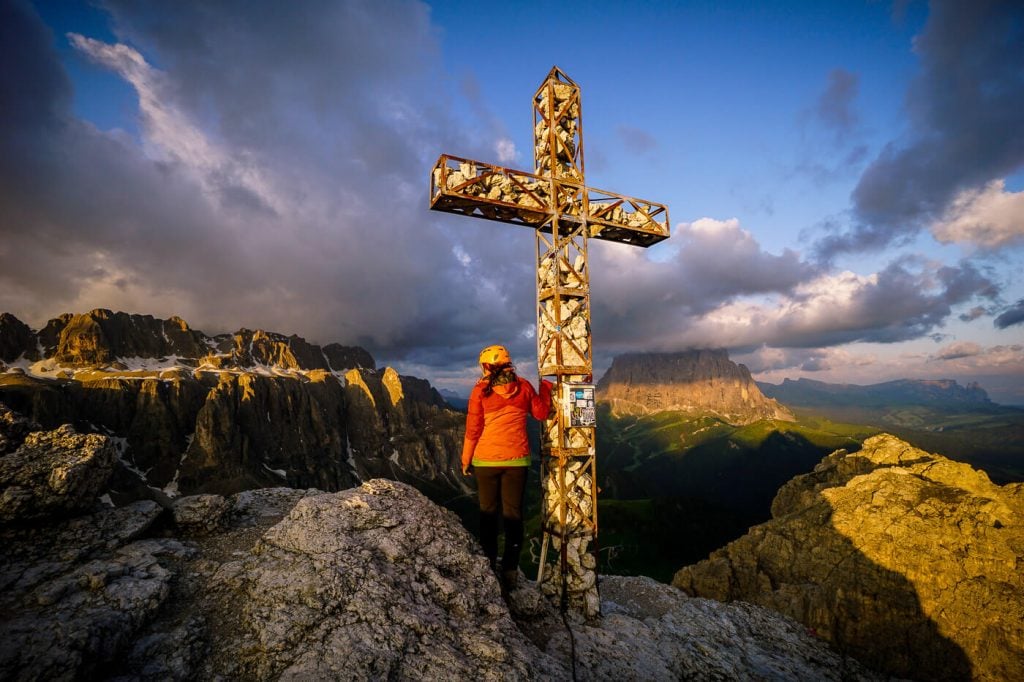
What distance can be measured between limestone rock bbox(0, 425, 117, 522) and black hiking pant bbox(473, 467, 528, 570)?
6.62 metres

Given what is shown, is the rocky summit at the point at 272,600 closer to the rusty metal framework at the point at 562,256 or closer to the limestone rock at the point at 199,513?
the limestone rock at the point at 199,513

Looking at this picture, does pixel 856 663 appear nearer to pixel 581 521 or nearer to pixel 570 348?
pixel 581 521

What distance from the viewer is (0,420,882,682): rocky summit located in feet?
17.7

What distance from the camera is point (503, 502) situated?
384 inches

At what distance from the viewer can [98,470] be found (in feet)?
25.3

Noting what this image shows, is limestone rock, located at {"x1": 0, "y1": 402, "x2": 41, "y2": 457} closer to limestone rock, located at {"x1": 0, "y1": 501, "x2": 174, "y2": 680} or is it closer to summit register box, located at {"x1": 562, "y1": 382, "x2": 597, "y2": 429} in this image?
limestone rock, located at {"x1": 0, "y1": 501, "x2": 174, "y2": 680}

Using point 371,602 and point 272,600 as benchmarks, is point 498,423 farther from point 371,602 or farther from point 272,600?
point 272,600

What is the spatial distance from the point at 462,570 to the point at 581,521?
4.24 metres

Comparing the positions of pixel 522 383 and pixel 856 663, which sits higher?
pixel 522 383

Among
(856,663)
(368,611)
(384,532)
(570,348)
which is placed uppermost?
(570,348)

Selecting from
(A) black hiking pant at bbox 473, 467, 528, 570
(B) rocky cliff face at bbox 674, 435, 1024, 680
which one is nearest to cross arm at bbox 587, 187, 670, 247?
(A) black hiking pant at bbox 473, 467, 528, 570

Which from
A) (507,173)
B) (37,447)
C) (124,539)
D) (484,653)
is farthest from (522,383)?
(37,447)

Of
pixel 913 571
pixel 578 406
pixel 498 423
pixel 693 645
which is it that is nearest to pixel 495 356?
pixel 498 423

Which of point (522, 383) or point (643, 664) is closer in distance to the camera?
point (643, 664)
